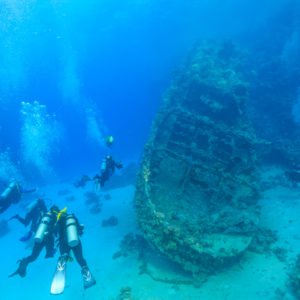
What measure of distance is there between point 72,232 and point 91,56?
104116 millimetres

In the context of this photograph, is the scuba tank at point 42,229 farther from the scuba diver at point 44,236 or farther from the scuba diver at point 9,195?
the scuba diver at point 9,195

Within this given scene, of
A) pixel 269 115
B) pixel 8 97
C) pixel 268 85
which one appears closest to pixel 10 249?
pixel 269 115

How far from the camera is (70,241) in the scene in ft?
22.4

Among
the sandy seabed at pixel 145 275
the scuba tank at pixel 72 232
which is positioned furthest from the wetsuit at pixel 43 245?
the sandy seabed at pixel 145 275

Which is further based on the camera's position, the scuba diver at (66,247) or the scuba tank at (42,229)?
the scuba tank at (42,229)

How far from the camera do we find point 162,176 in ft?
38.1

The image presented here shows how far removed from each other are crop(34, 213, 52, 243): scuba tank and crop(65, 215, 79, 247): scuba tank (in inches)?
23.6

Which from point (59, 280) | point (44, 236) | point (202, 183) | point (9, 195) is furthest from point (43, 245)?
point (202, 183)

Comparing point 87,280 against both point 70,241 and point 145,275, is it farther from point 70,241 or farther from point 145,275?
point 145,275

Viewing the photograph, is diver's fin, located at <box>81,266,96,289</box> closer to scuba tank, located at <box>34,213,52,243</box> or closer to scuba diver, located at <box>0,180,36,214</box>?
scuba tank, located at <box>34,213,52,243</box>

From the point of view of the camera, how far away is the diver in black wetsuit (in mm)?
6945

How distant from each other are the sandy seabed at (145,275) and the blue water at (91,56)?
9.06 metres

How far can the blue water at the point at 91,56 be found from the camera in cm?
3881

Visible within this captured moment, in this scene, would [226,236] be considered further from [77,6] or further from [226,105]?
[77,6]
